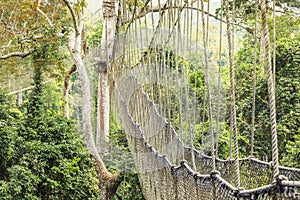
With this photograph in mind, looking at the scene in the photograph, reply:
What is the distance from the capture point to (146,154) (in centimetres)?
361

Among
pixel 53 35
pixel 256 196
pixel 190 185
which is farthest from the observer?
pixel 53 35

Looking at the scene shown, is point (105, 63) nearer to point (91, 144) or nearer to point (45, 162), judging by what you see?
point (91, 144)

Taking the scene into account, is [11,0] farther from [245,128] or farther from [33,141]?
[245,128]

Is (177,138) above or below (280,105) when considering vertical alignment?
below

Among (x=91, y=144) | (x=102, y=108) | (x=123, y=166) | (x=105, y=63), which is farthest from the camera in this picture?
(x=102, y=108)

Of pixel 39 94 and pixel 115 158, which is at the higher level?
pixel 39 94

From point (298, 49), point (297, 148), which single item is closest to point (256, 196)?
point (297, 148)

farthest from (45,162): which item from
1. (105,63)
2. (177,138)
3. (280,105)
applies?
(280,105)

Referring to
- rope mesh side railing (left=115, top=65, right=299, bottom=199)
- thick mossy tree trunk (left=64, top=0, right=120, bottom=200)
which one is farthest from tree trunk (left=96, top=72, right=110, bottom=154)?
rope mesh side railing (left=115, top=65, right=299, bottom=199)

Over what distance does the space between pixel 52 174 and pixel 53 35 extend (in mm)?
2096

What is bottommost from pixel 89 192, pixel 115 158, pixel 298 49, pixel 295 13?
pixel 89 192

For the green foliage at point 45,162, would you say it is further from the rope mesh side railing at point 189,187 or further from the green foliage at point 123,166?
the rope mesh side railing at point 189,187

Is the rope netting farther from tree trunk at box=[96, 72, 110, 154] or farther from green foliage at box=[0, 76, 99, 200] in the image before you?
green foliage at box=[0, 76, 99, 200]

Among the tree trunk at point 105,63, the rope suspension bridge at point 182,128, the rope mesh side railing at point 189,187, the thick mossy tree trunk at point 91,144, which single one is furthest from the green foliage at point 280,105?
the rope mesh side railing at point 189,187
